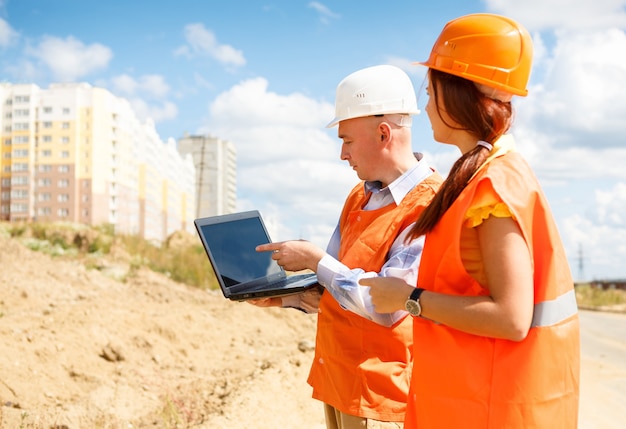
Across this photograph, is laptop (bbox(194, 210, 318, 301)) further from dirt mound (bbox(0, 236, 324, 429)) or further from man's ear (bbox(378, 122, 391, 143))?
dirt mound (bbox(0, 236, 324, 429))

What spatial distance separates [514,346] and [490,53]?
30.6 inches

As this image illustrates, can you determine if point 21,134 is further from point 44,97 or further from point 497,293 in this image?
point 497,293

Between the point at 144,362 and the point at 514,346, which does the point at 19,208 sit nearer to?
Result: the point at 144,362

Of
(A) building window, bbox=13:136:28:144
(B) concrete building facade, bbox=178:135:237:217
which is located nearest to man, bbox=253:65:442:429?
(A) building window, bbox=13:136:28:144

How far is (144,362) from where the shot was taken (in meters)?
8.90

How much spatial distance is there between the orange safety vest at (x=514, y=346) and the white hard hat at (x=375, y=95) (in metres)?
0.87

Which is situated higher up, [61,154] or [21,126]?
[21,126]

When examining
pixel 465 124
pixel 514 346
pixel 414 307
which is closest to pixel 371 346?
pixel 414 307

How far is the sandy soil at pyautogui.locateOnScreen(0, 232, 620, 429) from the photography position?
6449 millimetres

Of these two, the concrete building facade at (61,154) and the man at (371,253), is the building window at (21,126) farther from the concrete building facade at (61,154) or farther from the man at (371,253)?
the man at (371,253)

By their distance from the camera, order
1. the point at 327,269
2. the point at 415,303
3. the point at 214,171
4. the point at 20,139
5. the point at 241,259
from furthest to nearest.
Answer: the point at 214,171 → the point at 20,139 → the point at 241,259 → the point at 327,269 → the point at 415,303

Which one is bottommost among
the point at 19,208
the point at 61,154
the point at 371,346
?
the point at 371,346

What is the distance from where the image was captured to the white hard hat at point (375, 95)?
8.64 ft

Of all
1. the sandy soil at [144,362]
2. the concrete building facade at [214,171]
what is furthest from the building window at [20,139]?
the sandy soil at [144,362]
